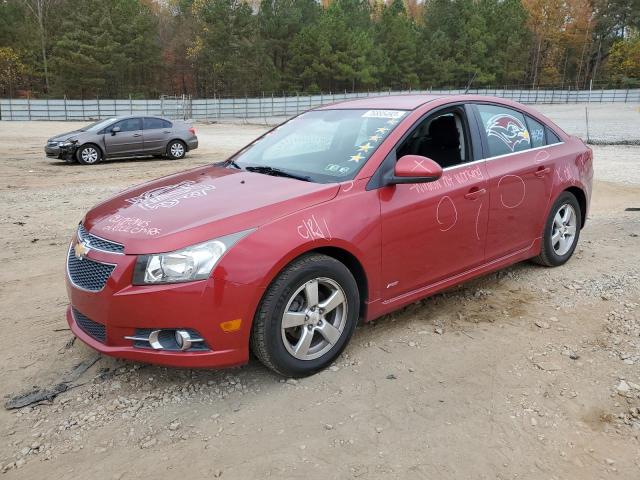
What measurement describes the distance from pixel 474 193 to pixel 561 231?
1606mm

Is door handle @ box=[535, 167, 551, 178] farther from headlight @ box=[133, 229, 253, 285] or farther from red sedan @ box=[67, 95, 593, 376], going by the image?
headlight @ box=[133, 229, 253, 285]

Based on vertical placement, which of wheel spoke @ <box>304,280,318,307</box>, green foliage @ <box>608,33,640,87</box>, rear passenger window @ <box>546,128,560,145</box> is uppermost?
green foliage @ <box>608,33,640,87</box>

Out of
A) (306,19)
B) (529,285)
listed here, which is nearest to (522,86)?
(306,19)

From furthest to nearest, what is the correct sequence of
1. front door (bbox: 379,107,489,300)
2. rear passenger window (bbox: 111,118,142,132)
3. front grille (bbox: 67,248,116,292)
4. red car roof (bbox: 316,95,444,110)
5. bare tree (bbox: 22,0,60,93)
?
1. bare tree (bbox: 22,0,60,93)
2. rear passenger window (bbox: 111,118,142,132)
3. red car roof (bbox: 316,95,444,110)
4. front door (bbox: 379,107,489,300)
5. front grille (bbox: 67,248,116,292)

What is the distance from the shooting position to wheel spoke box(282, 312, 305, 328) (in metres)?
3.09

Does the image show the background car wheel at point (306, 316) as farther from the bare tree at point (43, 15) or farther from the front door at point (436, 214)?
the bare tree at point (43, 15)

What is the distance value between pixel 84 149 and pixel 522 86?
81.5m

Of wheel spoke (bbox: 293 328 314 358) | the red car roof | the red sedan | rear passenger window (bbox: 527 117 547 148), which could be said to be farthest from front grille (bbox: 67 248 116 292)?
rear passenger window (bbox: 527 117 547 148)

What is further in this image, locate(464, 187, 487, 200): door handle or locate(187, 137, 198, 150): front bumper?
locate(187, 137, 198, 150): front bumper

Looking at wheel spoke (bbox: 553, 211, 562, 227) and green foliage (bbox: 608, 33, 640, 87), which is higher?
green foliage (bbox: 608, 33, 640, 87)

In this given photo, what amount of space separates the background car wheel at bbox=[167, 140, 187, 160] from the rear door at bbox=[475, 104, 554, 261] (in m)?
13.1

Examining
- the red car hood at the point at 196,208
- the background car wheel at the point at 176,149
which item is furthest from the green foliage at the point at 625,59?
the red car hood at the point at 196,208

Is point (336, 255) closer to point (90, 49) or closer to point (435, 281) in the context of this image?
point (435, 281)

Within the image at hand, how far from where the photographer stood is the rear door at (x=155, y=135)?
51.7ft
